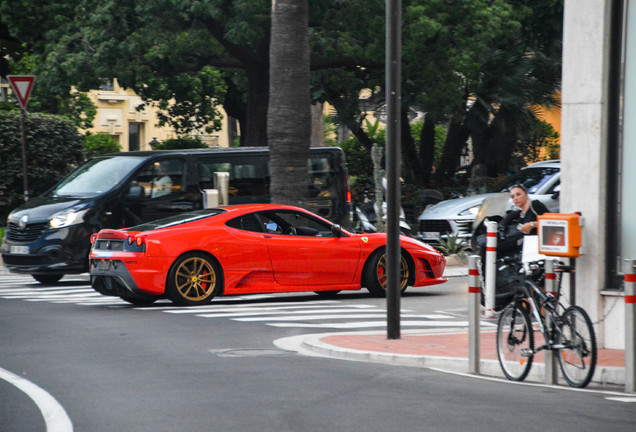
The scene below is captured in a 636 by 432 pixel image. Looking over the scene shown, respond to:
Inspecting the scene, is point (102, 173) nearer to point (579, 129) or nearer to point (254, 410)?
point (579, 129)

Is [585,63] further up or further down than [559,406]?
further up

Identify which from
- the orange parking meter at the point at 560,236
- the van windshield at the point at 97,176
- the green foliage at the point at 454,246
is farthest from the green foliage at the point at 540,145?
the orange parking meter at the point at 560,236

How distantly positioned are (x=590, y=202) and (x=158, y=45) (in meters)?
16.9

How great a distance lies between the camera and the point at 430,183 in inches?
1314

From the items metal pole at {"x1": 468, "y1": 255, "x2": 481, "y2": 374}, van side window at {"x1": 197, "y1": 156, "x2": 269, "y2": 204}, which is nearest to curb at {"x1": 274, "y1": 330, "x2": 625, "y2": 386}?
metal pole at {"x1": 468, "y1": 255, "x2": 481, "y2": 374}

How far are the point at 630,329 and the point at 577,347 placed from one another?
0.43 metres

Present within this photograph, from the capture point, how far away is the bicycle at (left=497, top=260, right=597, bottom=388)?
8984 mm

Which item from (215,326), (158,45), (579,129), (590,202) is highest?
(158,45)

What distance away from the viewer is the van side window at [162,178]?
64.4ft

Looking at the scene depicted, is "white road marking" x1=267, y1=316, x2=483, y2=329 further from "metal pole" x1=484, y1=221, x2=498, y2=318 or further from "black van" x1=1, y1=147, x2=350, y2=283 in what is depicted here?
"black van" x1=1, y1=147, x2=350, y2=283

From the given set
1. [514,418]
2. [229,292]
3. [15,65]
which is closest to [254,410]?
[514,418]

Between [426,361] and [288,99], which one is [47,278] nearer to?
[288,99]

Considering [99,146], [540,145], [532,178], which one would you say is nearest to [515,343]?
[532,178]

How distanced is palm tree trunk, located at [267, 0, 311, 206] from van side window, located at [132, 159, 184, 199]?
5.38 ft
